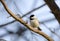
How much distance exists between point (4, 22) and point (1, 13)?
98 millimetres

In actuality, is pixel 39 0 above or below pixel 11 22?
above

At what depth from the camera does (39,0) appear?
1.99 m

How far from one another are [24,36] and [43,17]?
11.1 inches

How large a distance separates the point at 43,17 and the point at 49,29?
16cm

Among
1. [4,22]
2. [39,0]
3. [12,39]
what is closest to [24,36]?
[12,39]

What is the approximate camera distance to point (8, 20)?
193 cm

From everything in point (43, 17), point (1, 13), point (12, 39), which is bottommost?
point (12, 39)

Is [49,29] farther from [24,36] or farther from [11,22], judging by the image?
[11,22]

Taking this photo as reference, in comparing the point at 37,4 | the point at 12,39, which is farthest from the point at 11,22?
the point at 37,4

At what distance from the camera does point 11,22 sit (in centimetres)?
192

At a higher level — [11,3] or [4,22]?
[11,3]

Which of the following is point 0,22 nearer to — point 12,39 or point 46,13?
point 12,39

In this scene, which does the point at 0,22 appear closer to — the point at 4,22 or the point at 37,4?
the point at 4,22

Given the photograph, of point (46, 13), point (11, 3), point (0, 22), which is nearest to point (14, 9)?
point (11, 3)
